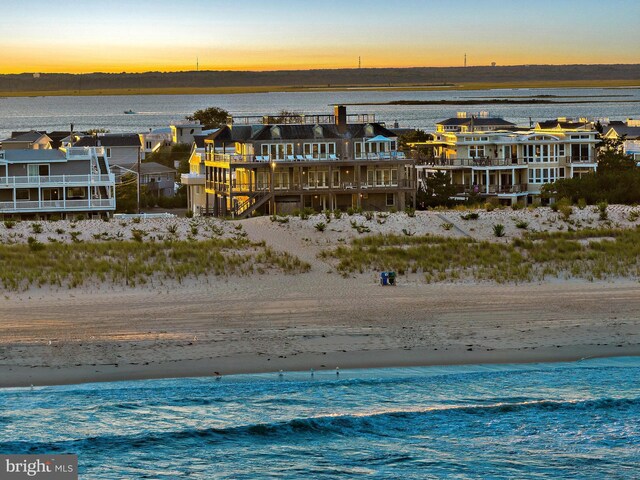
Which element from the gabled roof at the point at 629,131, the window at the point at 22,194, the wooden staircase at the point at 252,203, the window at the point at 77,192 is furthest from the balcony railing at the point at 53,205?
the gabled roof at the point at 629,131

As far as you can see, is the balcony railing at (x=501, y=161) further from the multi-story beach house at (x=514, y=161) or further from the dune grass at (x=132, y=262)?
the dune grass at (x=132, y=262)

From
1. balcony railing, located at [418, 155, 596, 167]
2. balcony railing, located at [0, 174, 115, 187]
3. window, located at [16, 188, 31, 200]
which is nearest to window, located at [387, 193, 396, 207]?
balcony railing, located at [418, 155, 596, 167]

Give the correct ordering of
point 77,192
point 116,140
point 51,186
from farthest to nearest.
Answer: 1. point 116,140
2. point 77,192
3. point 51,186

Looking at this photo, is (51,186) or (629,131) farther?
(629,131)

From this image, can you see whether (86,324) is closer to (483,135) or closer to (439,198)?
(439,198)

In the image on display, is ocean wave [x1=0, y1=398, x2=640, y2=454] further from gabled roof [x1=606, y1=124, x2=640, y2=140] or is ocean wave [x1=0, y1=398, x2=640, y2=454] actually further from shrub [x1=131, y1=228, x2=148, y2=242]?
gabled roof [x1=606, y1=124, x2=640, y2=140]

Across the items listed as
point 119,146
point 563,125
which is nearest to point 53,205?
point 119,146

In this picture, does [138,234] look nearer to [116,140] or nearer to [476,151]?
[476,151]
